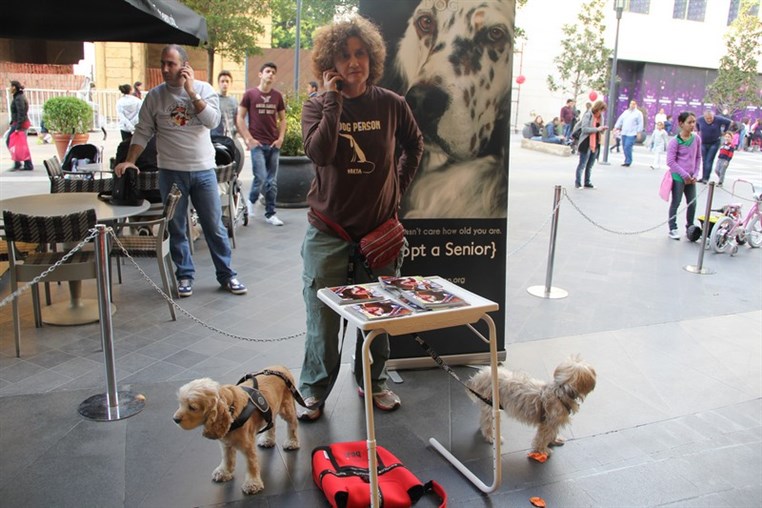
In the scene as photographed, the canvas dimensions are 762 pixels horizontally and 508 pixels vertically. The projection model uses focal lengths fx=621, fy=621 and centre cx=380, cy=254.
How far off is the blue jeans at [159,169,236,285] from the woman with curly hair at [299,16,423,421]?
7.52ft

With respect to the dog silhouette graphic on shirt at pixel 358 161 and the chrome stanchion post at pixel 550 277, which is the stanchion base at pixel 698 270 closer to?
the chrome stanchion post at pixel 550 277

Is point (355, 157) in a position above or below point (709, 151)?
above

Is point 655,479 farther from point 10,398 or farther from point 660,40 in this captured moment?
point 660,40

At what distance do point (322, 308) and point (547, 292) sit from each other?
3.34 meters

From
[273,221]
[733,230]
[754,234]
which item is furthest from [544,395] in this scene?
[754,234]

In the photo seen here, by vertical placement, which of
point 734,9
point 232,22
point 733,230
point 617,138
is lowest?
point 733,230

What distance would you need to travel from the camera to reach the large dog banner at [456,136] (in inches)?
145

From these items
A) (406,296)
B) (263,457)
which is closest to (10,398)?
(263,457)

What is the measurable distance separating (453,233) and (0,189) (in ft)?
29.6

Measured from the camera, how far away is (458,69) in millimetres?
3787

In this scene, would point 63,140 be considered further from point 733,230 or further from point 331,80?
point 733,230

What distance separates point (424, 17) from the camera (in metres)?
3.67

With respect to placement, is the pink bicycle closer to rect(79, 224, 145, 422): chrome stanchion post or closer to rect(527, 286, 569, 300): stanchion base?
rect(527, 286, 569, 300): stanchion base

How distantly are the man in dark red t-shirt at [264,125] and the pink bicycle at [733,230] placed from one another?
5.71 m
